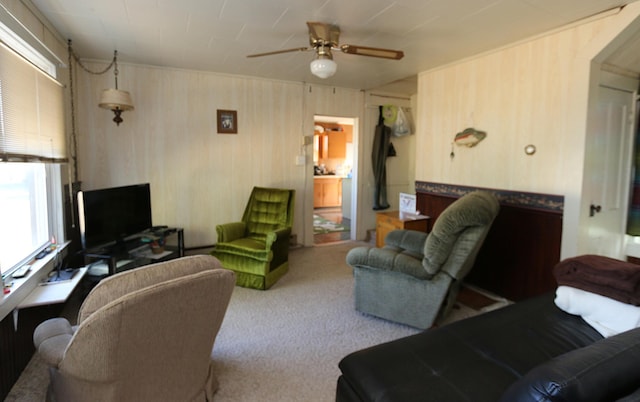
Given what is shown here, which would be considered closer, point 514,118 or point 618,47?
point 618,47

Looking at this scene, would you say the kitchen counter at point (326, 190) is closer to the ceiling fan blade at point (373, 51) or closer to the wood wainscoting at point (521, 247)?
the wood wainscoting at point (521, 247)

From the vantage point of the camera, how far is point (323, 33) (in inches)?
104

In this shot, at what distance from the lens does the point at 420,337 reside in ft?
5.46

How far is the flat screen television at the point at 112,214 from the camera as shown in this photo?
2.83 meters

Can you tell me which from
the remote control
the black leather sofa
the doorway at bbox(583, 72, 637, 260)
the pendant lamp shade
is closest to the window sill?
the remote control

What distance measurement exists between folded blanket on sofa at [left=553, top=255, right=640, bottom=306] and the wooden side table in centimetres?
203

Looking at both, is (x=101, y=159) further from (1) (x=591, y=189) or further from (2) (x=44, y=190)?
(1) (x=591, y=189)

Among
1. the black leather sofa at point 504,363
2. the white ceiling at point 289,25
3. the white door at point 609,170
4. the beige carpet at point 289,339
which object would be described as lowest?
the beige carpet at point 289,339

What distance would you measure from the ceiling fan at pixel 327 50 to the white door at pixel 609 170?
181 centimetres

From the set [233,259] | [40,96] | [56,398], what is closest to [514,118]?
[233,259]

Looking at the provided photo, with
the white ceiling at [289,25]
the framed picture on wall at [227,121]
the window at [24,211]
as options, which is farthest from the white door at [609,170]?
the window at [24,211]

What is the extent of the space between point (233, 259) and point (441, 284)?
208 cm

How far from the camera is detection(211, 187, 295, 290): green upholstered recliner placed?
3.44 metres

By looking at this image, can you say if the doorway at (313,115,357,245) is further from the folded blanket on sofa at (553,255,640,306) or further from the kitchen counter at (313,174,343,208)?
the folded blanket on sofa at (553,255,640,306)
